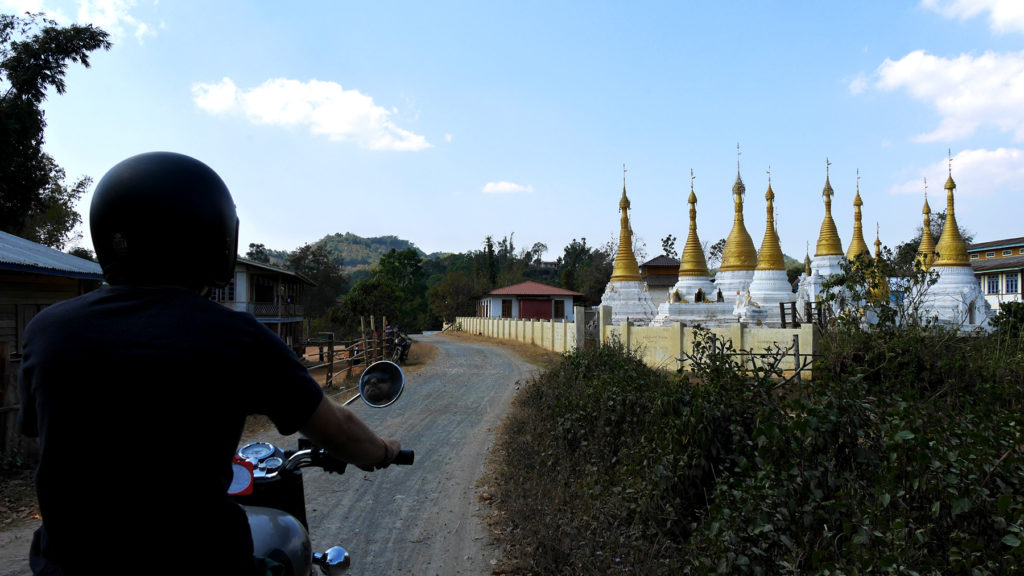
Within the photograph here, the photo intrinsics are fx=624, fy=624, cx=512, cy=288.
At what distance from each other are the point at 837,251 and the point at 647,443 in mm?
24145

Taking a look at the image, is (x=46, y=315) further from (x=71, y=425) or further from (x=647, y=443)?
(x=647, y=443)

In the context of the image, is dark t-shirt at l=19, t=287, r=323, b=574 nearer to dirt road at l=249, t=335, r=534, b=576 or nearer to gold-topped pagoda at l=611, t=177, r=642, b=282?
dirt road at l=249, t=335, r=534, b=576

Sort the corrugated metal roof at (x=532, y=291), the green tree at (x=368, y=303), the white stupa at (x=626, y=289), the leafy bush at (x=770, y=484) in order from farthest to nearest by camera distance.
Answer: the corrugated metal roof at (x=532, y=291) → the green tree at (x=368, y=303) → the white stupa at (x=626, y=289) → the leafy bush at (x=770, y=484)

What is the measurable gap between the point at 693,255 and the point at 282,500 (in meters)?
27.7

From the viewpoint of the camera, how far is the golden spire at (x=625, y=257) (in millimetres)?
28078

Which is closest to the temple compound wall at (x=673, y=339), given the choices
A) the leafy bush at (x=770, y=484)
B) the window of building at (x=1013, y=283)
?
the leafy bush at (x=770, y=484)

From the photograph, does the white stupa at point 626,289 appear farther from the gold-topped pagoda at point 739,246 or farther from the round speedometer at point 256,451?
the round speedometer at point 256,451

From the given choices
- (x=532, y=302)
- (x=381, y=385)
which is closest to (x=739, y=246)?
(x=532, y=302)

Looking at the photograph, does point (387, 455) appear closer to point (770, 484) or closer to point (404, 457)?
point (404, 457)

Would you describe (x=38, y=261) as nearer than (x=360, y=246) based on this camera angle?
Yes

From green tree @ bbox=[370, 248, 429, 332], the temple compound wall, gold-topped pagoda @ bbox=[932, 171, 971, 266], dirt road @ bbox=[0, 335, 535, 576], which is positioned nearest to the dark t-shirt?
dirt road @ bbox=[0, 335, 535, 576]

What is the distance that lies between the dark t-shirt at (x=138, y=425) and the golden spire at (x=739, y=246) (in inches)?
1058

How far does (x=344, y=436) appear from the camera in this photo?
1.57 meters

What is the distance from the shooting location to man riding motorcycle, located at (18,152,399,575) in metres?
1.24
